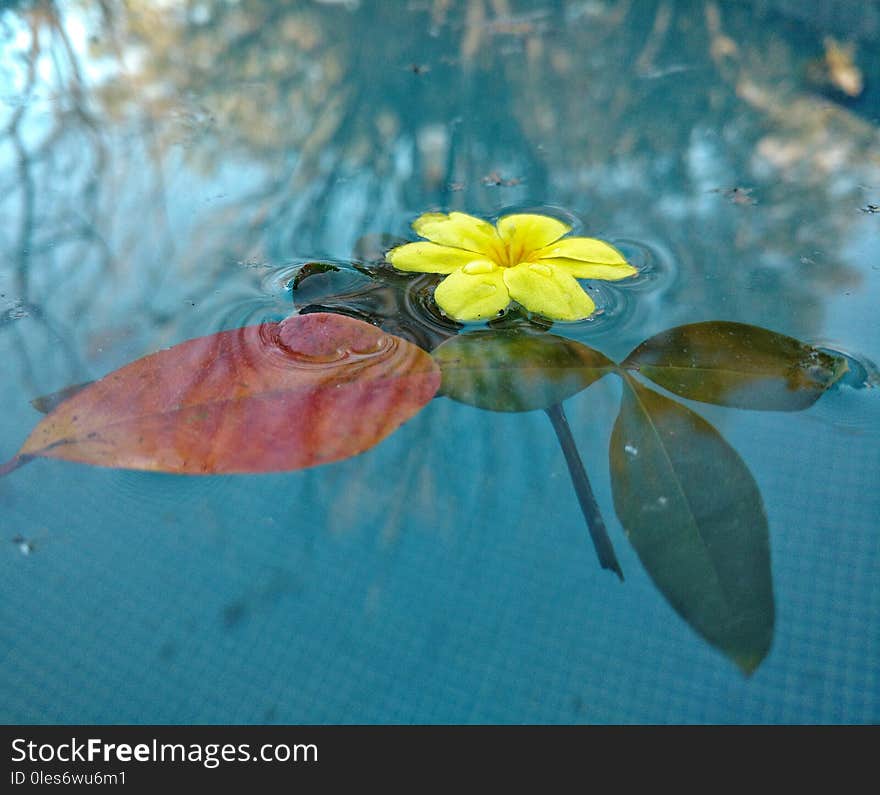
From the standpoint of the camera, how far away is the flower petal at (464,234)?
4.34 feet

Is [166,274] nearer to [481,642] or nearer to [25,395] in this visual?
[25,395]

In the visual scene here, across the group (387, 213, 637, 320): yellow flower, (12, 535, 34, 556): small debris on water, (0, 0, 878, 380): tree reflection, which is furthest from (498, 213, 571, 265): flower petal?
(12, 535, 34, 556): small debris on water

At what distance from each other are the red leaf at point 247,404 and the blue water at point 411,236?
0.03 metres

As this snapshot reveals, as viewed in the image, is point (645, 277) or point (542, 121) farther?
point (542, 121)

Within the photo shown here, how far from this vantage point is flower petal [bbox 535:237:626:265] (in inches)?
50.8

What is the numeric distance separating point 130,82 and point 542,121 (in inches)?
45.4

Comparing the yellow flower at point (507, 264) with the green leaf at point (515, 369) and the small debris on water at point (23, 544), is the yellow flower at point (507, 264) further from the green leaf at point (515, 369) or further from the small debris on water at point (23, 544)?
the small debris on water at point (23, 544)

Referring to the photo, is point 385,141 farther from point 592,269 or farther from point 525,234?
point 592,269

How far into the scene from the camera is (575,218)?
5.15 ft

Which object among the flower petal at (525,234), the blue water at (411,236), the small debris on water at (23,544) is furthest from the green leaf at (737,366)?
the small debris on water at (23,544)

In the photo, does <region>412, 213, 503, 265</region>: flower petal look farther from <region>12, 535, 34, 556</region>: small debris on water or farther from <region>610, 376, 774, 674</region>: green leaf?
<region>12, 535, 34, 556</region>: small debris on water

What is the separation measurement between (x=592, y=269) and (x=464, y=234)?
0.23 meters
